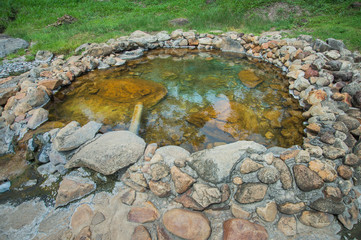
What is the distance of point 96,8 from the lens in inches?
510

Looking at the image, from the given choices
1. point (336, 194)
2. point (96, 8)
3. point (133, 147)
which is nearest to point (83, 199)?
point (133, 147)

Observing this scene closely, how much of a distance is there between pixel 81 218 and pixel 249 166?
6.90 feet

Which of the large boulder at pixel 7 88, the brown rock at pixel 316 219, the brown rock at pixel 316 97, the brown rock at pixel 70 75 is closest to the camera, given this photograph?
the brown rock at pixel 316 219

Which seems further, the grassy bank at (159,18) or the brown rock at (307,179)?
the grassy bank at (159,18)

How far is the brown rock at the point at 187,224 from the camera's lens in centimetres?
231

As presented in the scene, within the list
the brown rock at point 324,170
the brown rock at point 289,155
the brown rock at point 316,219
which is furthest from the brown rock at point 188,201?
the brown rock at point 324,170

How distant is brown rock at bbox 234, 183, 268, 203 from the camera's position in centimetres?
253

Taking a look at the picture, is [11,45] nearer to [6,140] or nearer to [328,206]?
[6,140]

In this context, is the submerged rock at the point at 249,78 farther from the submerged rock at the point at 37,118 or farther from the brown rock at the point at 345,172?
the submerged rock at the point at 37,118

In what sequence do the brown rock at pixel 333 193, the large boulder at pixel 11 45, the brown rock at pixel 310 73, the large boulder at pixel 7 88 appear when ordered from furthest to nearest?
the large boulder at pixel 11 45 < the brown rock at pixel 310 73 < the large boulder at pixel 7 88 < the brown rock at pixel 333 193

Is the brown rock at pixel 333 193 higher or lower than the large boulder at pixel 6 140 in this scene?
higher

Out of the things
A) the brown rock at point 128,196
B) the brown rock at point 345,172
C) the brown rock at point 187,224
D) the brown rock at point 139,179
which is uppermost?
the brown rock at point 345,172

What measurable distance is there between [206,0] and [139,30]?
605 centimetres

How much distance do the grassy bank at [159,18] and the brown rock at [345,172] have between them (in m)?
5.37
